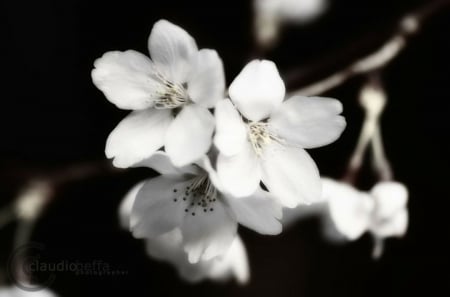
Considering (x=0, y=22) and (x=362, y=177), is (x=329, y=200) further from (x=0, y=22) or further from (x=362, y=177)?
(x=0, y=22)

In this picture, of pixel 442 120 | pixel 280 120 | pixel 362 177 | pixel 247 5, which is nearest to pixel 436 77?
pixel 442 120

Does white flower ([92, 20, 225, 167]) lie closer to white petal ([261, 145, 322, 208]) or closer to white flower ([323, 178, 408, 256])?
white petal ([261, 145, 322, 208])

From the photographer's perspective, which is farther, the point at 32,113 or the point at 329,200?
the point at 32,113

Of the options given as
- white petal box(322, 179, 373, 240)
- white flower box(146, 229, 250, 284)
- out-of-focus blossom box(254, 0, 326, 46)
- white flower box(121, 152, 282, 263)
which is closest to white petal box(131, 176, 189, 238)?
white flower box(121, 152, 282, 263)

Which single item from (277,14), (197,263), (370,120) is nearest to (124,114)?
(277,14)

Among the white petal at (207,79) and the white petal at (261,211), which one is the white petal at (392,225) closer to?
the white petal at (261,211)

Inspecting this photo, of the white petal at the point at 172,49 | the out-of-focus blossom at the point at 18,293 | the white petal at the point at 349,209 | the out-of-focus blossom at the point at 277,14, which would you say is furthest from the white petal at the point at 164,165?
the out-of-focus blossom at the point at 277,14
